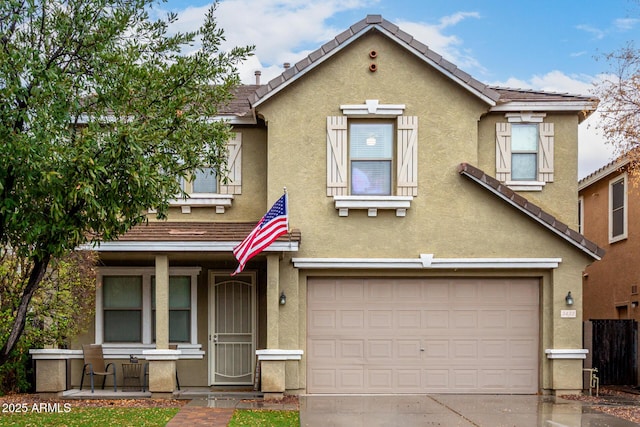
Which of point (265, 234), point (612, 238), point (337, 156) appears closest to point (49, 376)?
point (265, 234)

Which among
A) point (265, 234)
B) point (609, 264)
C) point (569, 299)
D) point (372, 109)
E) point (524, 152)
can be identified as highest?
point (372, 109)

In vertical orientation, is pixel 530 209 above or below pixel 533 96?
below

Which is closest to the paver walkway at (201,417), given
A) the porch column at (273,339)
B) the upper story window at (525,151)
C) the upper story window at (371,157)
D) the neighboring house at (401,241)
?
the porch column at (273,339)

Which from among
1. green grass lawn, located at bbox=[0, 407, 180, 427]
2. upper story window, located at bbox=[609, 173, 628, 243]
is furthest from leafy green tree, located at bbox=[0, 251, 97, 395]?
upper story window, located at bbox=[609, 173, 628, 243]

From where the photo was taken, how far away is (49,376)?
14.7 m

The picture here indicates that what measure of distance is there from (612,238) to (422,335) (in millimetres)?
7894

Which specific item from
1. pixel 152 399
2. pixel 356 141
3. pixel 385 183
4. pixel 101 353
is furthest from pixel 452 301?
pixel 101 353

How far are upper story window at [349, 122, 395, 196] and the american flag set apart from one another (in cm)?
219

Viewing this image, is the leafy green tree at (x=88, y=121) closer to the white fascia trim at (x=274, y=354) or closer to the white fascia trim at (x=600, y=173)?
the white fascia trim at (x=274, y=354)

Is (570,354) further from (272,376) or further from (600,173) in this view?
(600,173)

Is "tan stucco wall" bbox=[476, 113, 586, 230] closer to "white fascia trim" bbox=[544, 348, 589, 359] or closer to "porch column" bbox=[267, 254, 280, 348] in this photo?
"white fascia trim" bbox=[544, 348, 589, 359]

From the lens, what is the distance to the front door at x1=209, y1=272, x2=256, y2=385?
1631 centimetres

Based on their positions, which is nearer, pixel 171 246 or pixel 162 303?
pixel 171 246

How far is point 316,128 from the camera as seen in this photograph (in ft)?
50.2
